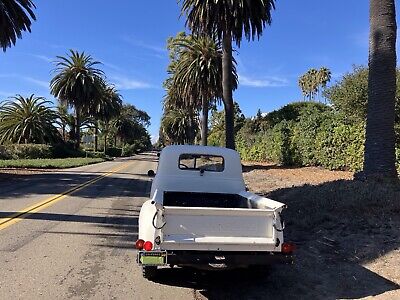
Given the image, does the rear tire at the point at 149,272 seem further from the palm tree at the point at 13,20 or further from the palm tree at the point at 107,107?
the palm tree at the point at 107,107

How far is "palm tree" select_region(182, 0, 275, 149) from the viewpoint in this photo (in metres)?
22.7

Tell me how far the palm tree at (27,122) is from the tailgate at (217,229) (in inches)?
2023

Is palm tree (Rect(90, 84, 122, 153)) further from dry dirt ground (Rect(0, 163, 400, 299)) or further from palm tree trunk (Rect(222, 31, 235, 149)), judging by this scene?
dry dirt ground (Rect(0, 163, 400, 299))

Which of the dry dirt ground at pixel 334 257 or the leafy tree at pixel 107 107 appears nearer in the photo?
the dry dirt ground at pixel 334 257

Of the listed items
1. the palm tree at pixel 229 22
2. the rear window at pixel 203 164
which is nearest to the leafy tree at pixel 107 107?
the palm tree at pixel 229 22

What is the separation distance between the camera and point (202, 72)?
34.4 metres

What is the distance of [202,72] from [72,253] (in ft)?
93.0

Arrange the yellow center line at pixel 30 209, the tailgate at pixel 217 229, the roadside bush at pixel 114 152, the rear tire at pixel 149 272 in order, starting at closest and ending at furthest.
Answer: the tailgate at pixel 217 229
the rear tire at pixel 149 272
the yellow center line at pixel 30 209
the roadside bush at pixel 114 152

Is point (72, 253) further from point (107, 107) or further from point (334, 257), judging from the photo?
point (107, 107)

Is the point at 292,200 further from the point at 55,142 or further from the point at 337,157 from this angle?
the point at 55,142

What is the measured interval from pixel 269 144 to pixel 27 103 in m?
36.7

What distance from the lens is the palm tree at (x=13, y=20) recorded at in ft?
82.6

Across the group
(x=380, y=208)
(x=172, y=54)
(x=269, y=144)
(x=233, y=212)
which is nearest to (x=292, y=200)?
(x=380, y=208)

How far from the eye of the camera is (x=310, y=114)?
75.3ft
